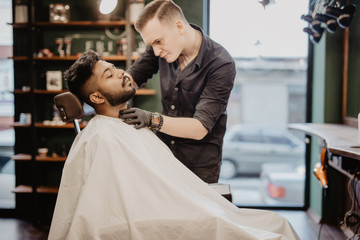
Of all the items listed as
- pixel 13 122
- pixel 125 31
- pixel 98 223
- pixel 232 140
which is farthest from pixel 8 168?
pixel 98 223

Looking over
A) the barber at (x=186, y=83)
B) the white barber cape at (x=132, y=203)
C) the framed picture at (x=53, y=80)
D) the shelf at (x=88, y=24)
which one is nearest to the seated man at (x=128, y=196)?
the white barber cape at (x=132, y=203)

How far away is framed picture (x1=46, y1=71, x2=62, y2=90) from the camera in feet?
12.1

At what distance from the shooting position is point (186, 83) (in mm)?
1964

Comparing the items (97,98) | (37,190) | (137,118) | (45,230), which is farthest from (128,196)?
(37,190)

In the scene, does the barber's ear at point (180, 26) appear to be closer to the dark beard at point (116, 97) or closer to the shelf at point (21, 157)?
the dark beard at point (116, 97)

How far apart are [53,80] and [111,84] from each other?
2.28 meters

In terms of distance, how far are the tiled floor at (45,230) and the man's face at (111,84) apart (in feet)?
7.08

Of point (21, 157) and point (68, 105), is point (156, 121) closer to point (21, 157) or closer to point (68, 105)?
point (68, 105)

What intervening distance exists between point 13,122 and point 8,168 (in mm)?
615

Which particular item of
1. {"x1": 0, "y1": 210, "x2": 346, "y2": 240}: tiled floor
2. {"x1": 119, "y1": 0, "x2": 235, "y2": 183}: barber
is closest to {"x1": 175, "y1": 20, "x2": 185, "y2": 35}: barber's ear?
{"x1": 119, "y1": 0, "x2": 235, "y2": 183}: barber

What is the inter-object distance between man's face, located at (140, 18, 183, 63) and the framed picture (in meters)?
2.23

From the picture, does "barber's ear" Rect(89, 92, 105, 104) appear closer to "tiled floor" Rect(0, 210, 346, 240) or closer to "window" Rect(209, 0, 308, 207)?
"tiled floor" Rect(0, 210, 346, 240)

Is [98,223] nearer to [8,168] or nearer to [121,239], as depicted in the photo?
[121,239]

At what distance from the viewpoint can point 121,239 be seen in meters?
1.32
